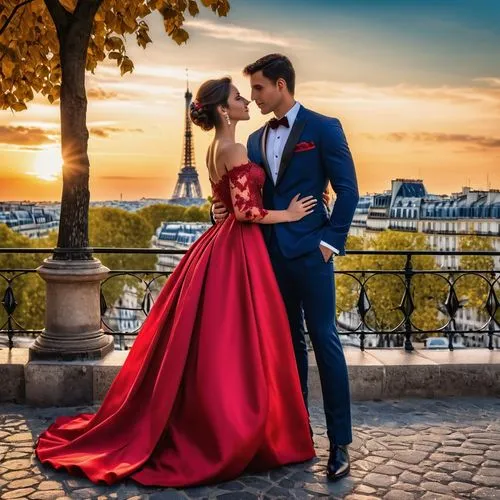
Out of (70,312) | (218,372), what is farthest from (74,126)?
(218,372)

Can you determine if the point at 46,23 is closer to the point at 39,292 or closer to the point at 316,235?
the point at 316,235

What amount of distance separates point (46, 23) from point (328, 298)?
522 centimetres

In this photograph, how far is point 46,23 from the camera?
304 inches

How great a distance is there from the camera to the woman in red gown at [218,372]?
3.96m

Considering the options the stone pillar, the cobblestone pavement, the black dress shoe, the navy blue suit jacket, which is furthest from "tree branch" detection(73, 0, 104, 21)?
the black dress shoe

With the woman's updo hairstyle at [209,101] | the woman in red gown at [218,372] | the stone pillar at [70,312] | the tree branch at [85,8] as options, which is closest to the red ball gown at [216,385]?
the woman in red gown at [218,372]

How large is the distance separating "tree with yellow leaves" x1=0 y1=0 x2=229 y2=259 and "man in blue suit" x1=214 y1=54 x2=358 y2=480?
2228mm

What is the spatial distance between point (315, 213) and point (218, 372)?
1.04 meters

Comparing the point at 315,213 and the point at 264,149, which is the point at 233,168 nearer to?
the point at 264,149

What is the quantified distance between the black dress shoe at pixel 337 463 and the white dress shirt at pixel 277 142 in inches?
62.0

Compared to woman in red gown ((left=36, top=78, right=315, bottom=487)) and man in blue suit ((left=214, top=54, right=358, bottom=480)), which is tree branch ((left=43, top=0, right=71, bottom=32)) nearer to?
woman in red gown ((left=36, top=78, right=315, bottom=487))

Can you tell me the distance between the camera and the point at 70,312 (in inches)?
227

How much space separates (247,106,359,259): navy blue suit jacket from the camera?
13.0 feet

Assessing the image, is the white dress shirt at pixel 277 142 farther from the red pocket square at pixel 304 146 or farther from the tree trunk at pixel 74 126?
the tree trunk at pixel 74 126
